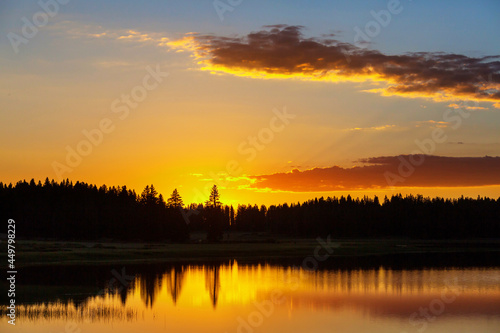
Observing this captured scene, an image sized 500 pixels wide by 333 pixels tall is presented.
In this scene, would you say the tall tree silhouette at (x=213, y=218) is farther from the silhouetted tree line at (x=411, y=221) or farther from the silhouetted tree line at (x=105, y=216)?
the silhouetted tree line at (x=411, y=221)

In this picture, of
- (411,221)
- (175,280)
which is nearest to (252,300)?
(175,280)

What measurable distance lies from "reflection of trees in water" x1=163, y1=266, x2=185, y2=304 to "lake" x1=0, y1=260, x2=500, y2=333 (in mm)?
91

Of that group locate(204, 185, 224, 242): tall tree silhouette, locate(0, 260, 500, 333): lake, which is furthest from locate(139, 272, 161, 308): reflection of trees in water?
locate(204, 185, 224, 242): tall tree silhouette

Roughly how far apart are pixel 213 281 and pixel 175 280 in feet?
12.0

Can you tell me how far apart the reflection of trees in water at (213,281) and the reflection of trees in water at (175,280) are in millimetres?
2589

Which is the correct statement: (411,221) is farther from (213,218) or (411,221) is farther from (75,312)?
(75,312)

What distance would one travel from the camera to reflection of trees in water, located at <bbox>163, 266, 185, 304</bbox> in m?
46.2

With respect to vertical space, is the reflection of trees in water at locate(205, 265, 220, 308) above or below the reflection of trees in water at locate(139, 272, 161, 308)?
below

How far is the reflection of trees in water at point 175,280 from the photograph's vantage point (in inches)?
1819

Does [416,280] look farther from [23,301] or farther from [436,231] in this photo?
[436,231]

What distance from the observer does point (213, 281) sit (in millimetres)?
54469

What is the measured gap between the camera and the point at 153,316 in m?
35.9

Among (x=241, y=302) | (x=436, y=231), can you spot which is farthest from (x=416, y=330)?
(x=436, y=231)

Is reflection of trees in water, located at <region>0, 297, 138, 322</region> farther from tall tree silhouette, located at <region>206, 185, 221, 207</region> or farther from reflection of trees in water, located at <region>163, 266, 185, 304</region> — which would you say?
tall tree silhouette, located at <region>206, 185, 221, 207</region>
